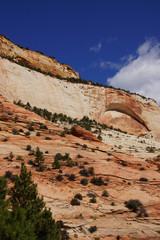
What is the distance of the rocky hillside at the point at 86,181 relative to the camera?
473 inches

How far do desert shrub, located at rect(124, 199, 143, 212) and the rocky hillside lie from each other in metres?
0.08

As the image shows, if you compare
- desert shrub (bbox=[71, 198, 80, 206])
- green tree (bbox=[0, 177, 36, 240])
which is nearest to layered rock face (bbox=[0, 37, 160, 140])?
desert shrub (bbox=[71, 198, 80, 206])

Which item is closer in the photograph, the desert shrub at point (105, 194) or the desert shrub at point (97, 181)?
the desert shrub at point (105, 194)

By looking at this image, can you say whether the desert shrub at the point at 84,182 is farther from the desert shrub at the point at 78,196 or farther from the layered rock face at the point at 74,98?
the layered rock face at the point at 74,98

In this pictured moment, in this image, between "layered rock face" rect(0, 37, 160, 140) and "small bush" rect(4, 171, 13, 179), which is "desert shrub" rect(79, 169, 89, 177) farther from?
"layered rock face" rect(0, 37, 160, 140)

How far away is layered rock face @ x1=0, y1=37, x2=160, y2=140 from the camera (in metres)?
51.7

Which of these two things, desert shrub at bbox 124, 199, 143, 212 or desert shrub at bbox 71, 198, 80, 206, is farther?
desert shrub at bbox 124, 199, 143, 212

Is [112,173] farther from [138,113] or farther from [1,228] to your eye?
[138,113]

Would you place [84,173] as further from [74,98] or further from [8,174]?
[74,98]

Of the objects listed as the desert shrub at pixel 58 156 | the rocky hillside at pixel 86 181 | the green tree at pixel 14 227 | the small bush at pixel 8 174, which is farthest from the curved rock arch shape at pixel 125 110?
the green tree at pixel 14 227

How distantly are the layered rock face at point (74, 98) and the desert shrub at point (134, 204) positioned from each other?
40.0 metres

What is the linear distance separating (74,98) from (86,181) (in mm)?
46306

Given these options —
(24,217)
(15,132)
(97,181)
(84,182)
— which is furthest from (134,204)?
(15,132)

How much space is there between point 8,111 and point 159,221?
87.2ft
